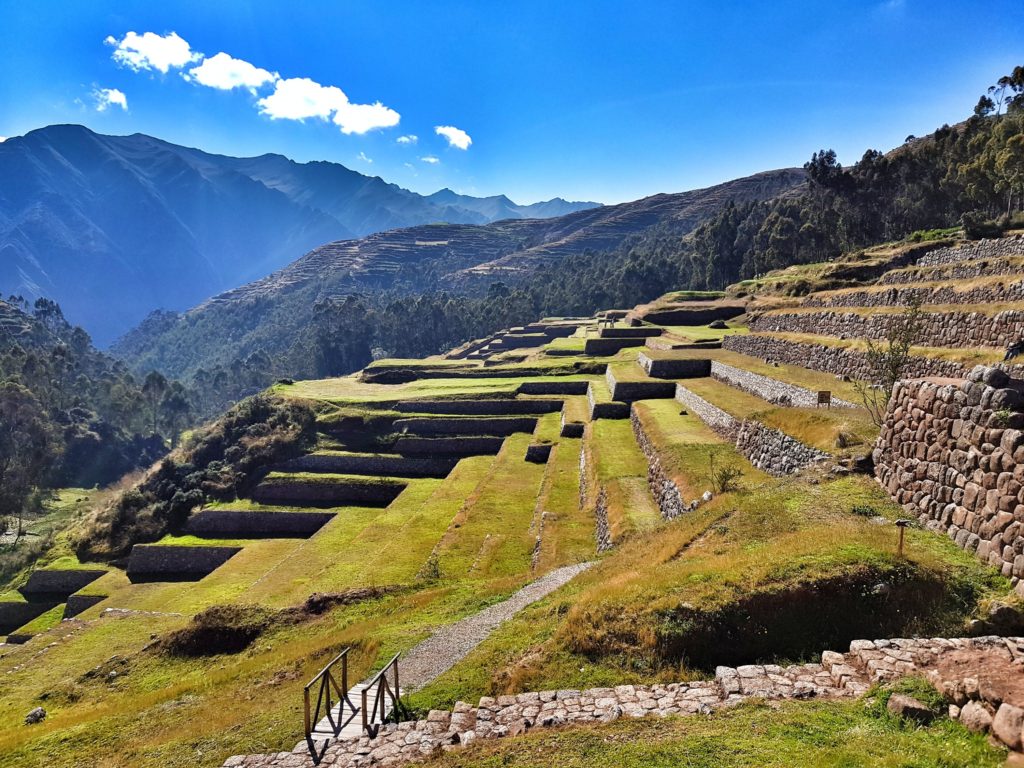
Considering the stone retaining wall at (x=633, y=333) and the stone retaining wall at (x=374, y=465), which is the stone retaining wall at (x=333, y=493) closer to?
the stone retaining wall at (x=374, y=465)

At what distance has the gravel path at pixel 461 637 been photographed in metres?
9.38

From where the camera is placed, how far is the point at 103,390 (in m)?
85.6

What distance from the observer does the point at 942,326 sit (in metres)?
18.0

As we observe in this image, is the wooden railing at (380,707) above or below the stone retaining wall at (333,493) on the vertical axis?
above

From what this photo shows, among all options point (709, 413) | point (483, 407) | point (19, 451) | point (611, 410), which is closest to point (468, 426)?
point (483, 407)

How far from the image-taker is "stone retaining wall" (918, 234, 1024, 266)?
2397cm

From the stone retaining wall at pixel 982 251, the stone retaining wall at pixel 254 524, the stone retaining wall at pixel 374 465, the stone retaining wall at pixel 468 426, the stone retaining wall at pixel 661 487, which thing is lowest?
the stone retaining wall at pixel 254 524

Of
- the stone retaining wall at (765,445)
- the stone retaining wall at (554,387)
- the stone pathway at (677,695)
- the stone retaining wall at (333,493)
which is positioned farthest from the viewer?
the stone retaining wall at (554,387)

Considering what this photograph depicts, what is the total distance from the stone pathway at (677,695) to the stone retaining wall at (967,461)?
177 centimetres

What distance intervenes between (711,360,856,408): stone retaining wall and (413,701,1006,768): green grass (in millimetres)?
12509

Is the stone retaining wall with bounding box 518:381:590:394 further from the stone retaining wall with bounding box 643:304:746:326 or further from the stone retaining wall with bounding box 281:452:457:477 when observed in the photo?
the stone retaining wall with bounding box 643:304:746:326

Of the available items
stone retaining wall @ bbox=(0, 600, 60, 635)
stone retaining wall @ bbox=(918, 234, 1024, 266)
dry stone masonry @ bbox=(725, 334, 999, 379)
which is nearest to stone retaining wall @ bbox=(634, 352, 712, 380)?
dry stone masonry @ bbox=(725, 334, 999, 379)

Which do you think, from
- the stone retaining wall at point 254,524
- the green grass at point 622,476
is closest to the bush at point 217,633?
the green grass at point 622,476

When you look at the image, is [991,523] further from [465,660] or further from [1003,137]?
[1003,137]
